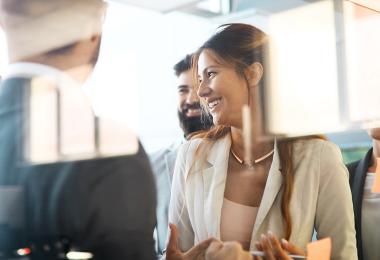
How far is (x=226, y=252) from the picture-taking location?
186 cm

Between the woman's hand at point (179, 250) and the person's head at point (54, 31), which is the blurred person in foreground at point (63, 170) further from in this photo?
the woman's hand at point (179, 250)

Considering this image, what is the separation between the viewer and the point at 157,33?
1685 mm

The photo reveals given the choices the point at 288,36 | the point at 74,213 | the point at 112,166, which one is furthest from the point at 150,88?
the point at 288,36

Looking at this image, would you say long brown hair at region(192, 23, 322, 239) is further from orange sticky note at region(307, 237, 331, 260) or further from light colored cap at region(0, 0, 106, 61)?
light colored cap at region(0, 0, 106, 61)

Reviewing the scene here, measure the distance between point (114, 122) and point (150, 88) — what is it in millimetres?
174

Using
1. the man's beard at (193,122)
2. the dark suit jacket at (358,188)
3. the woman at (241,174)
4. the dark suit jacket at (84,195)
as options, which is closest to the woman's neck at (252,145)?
the woman at (241,174)

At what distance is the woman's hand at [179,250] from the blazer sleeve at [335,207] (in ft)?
1.79

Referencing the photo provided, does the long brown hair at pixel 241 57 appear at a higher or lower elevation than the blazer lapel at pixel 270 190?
higher

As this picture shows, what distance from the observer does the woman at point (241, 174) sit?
184cm

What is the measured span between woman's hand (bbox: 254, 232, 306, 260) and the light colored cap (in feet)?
Answer: 3.16

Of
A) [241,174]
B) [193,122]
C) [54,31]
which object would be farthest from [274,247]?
[54,31]

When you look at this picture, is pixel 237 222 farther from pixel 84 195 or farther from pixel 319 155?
pixel 84 195

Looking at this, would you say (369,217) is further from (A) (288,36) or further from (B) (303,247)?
(A) (288,36)

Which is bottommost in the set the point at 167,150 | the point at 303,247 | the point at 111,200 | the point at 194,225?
the point at 303,247
